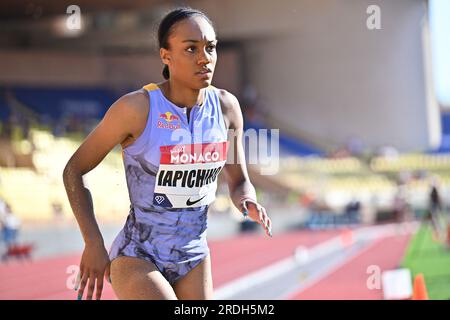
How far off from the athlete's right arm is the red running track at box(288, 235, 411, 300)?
396 cm

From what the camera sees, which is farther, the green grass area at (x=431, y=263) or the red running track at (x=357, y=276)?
the green grass area at (x=431, y=263)

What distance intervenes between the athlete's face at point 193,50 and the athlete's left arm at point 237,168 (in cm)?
24

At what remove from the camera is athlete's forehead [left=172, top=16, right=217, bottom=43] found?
108 inches

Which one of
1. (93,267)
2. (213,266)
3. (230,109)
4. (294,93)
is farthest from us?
(294,93)

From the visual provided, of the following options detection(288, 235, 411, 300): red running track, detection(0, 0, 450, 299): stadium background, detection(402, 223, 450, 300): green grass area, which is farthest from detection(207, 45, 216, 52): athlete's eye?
detection(0, 0, 450, 299): stadium background

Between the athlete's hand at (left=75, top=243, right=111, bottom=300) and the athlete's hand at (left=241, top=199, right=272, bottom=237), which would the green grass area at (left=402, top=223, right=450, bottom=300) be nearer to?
the athlete's hand at (left=241, top=199, right=272, bottom=237)

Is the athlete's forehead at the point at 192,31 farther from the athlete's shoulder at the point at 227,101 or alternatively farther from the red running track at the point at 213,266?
the red running track at the point at 213,266

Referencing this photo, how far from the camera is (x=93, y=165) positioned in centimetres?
273

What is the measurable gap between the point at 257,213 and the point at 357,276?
6478 mm

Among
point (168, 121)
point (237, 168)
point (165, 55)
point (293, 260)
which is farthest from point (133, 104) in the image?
point (293, 260)

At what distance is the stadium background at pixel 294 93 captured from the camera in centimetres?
2133

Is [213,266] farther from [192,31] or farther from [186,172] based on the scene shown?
[192,31]

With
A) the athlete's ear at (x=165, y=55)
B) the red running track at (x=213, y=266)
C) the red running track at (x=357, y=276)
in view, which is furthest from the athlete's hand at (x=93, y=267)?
the red running track at (x=357, y=276)
